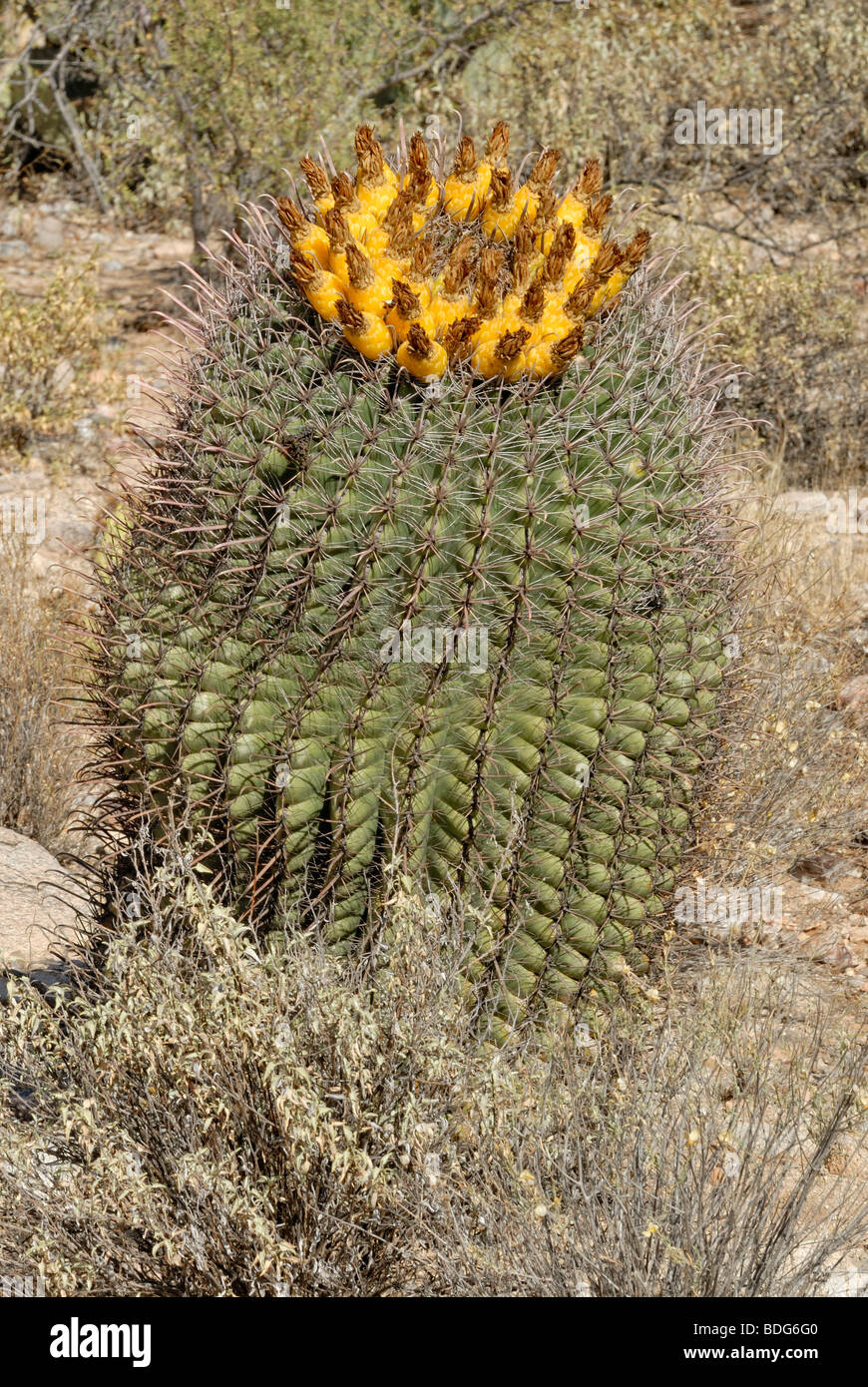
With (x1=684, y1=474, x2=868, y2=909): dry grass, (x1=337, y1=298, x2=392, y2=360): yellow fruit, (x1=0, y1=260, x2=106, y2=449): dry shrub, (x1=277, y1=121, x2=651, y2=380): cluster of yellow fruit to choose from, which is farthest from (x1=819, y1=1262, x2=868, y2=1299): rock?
(x1=0, y1=260, x2=106, y2=449): dry shrub

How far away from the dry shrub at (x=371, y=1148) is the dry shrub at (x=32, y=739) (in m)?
2.28

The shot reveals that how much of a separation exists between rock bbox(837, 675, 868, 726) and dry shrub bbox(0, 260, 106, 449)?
4969 mm

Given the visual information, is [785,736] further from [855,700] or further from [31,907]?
[31,907]

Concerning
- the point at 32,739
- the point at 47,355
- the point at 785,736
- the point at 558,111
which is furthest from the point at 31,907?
the point at 558,111

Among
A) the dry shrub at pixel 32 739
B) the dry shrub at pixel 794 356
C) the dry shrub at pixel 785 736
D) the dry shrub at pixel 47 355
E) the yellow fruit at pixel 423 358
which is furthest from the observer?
the dry shrub at pixel 47 355

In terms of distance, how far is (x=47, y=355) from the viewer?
8.34 meters

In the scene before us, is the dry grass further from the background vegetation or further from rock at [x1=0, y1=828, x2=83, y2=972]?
the background vegetation

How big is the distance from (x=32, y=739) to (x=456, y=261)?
9.65 feet

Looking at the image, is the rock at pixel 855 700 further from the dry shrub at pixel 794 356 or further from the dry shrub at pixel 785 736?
the dry shrub at pixel 794 356

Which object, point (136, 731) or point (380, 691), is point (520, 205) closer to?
point (380, 691)

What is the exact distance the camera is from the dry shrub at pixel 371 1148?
8.70 ft

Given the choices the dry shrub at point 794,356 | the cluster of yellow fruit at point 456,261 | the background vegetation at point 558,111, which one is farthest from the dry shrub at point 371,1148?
the dry shrub at point 794,356

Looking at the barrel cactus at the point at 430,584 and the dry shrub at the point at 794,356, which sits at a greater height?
the dry shrub at the point at 794,356

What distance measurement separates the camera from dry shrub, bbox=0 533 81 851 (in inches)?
208
